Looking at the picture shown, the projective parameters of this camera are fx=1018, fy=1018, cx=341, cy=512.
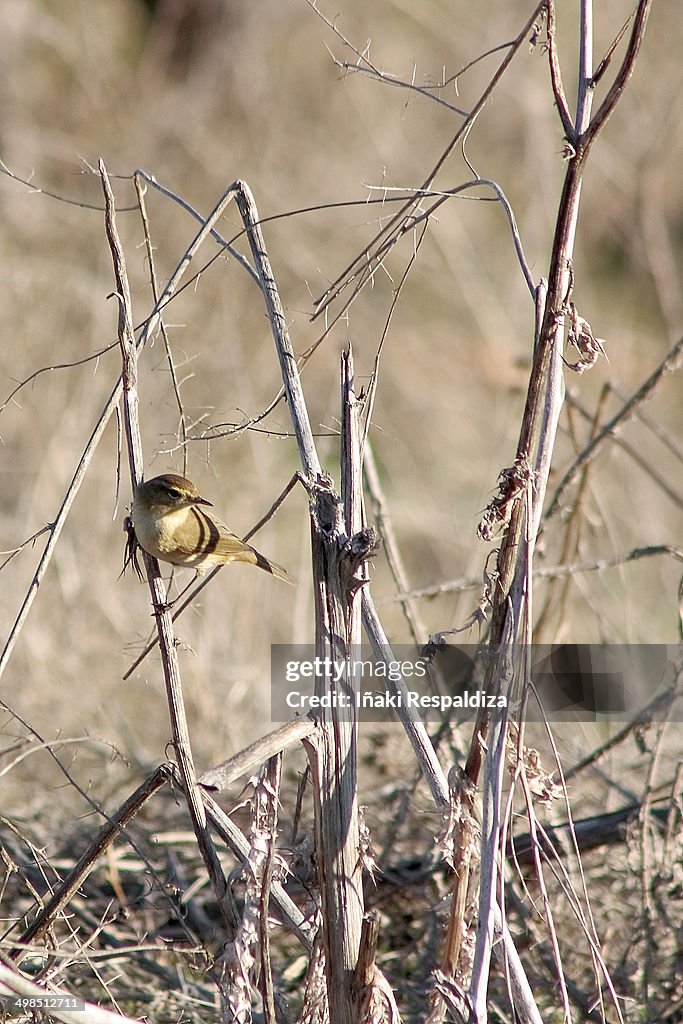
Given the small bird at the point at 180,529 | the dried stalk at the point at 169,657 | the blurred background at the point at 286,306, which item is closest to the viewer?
the dried stalk at the point at 169,657

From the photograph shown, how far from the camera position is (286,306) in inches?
136

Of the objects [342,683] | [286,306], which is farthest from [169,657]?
[286,306]

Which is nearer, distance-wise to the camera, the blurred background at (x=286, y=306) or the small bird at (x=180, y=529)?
the small bird at (x=180, y=529)

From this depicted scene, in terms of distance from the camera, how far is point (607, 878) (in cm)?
270

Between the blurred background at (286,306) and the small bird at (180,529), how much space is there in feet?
0.46

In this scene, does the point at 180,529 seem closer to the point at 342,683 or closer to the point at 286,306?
the point at 342,683

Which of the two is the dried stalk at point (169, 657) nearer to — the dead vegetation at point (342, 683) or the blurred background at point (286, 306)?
the dead vegetation at point (342, 683)

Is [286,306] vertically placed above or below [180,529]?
above

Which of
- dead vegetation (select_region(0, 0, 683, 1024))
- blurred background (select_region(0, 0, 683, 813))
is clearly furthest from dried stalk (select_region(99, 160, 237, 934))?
blurred background (select_region(0, 0, 683, 813))

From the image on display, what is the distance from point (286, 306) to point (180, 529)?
57.6 inches

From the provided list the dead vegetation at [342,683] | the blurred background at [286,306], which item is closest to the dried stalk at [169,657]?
the dead vegetation at [342,683]

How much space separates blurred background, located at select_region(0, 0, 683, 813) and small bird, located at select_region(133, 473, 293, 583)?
0.46 feet

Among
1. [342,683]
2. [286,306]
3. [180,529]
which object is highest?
[286,306]

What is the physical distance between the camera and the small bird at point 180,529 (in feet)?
6.05
